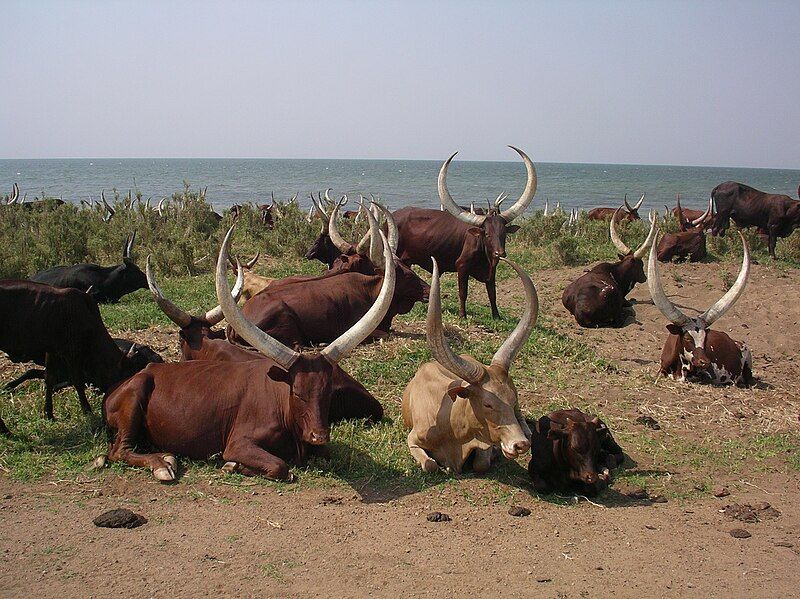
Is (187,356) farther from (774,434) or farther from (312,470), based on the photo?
(774,434)

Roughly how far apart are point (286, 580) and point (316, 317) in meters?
4.86

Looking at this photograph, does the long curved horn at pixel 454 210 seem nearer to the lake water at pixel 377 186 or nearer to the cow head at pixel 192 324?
the cow head at pixel 192 324

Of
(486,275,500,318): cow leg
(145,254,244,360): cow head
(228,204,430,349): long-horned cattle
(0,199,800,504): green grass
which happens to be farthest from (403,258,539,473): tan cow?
(486,275,500,318): cow leg

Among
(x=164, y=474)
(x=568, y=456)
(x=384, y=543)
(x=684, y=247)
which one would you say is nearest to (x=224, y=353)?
(x=164, y=474)

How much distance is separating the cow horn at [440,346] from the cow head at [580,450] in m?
0.73

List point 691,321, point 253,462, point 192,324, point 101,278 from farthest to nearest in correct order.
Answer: point 101,278 < point 691,321 < point 192,324 < point 253,462

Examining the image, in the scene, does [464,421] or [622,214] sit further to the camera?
[622,214]

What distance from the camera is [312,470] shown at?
230 inches

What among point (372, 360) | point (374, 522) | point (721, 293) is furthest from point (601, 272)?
point (374, 522)

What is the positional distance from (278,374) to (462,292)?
574 cm

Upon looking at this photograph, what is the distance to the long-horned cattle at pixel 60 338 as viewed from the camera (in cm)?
626

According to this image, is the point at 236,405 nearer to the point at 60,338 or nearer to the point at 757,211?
the point at 60,338

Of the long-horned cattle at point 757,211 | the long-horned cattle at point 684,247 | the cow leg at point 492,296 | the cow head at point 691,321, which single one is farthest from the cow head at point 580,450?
the long-horned cattle at point 757,211

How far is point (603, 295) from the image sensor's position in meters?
10.9
